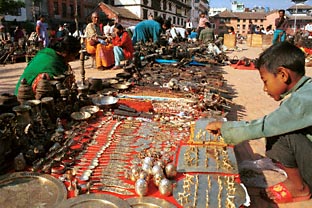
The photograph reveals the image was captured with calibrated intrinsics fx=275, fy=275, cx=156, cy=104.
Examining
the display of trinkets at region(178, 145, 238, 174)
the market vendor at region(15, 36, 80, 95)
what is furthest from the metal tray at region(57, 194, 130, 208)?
the market vendor at region(15, 36, 80, 95)

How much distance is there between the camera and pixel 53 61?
11.0 feet

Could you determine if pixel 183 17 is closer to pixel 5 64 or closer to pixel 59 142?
pixel 5 64

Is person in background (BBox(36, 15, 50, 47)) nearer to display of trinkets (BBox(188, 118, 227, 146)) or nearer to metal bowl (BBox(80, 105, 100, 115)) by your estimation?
metal bowl (BBox(80, 105, 100, 115))

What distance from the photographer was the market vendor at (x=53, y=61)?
3262 mm

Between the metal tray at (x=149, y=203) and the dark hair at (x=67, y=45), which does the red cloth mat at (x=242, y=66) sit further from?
the metal tray at (x=149, y=203)

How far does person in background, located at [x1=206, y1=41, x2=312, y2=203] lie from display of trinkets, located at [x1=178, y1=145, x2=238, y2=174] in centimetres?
29

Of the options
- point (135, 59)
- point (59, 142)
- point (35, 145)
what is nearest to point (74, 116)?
point (59, 142)

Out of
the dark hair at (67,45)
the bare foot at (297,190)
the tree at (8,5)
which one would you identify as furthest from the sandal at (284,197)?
the tree at (8,5)

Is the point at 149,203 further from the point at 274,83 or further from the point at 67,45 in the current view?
the point at 67,45

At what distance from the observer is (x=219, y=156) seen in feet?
7.75

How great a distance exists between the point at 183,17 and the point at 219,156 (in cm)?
5117

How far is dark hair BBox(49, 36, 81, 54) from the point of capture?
3.37 meters

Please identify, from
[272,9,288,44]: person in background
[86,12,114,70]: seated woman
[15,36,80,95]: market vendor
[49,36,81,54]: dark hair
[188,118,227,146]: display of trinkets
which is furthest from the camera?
[272,9,288,44]: person in background

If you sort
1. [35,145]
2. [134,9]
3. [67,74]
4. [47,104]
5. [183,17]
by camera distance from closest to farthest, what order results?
[35,145] < [47,104] < [67,74] < [134,9] < [183,17]
